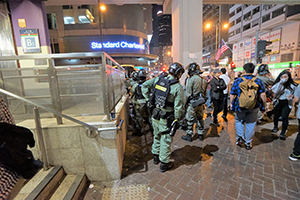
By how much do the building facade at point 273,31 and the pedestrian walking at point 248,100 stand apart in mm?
16989

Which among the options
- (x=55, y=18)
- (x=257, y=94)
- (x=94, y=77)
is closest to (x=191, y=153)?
(x=257, y=94)

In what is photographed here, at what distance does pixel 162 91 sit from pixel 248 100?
2222mm

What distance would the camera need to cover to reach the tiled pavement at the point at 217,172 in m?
2.54

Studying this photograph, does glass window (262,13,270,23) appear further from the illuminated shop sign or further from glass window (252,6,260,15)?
the illuminated shop sign

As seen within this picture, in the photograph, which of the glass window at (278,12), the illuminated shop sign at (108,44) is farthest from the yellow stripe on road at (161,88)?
the glass window at (278,12)

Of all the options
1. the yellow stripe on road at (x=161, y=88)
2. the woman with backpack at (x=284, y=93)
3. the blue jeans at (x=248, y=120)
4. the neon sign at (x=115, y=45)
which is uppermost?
the neon sign at (x=115, y=45)

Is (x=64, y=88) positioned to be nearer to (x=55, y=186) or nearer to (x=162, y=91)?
(x=55, y=186)

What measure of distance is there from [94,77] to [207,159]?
323 cm

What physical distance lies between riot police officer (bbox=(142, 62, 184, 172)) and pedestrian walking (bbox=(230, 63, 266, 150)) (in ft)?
5.87

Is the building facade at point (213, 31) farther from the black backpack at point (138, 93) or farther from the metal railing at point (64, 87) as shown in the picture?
the metal railing at point (64, 87)

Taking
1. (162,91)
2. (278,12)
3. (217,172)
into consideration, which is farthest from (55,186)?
(278,12)

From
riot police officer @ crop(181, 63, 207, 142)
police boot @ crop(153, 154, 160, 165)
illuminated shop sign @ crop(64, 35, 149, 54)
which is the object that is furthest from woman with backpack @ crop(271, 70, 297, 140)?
illuminated shop sign @ crop(64, 35, 149, 54)

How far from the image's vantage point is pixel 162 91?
3.01m

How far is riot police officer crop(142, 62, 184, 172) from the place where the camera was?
9.71 ft
